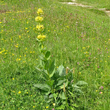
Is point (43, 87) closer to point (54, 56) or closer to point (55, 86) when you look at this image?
point (55, 86)

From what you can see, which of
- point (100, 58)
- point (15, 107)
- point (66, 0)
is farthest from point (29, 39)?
point (66, 0)

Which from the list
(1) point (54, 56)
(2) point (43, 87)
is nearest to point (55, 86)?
(2) point (43, 87)

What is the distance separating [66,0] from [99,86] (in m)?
19.4

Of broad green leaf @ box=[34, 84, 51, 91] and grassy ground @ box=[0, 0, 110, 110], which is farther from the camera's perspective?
broad green leaf @ box=[34, 84, 51, 91]

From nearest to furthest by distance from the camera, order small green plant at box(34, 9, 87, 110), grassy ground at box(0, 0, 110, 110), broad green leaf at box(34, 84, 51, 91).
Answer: small green plant at box(34, 9, 87, 110) < grassy ground at box(0, 0, 110, 110) < broad green leaf at box(34, 84, 51, 91)

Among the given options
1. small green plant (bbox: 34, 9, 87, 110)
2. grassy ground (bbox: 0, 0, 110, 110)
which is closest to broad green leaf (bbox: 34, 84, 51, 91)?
small green plant (bbox: 34, 9, 87, 110)

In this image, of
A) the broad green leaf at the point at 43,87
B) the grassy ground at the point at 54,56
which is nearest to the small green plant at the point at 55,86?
the broad green leaf at the point at 43,87

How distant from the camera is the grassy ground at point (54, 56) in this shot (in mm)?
2875

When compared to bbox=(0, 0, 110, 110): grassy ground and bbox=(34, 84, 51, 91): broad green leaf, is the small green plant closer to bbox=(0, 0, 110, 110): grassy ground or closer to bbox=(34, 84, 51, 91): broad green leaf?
bbox=(34, 84, 51, 91): broad green leaf

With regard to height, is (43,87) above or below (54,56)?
below

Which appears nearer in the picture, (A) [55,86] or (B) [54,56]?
(A) [55,86]

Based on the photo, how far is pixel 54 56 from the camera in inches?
178

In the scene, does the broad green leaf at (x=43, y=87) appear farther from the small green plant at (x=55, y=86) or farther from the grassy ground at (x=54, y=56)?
the grassy ground at (x=54, y=56)

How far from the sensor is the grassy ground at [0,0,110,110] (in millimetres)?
2875
